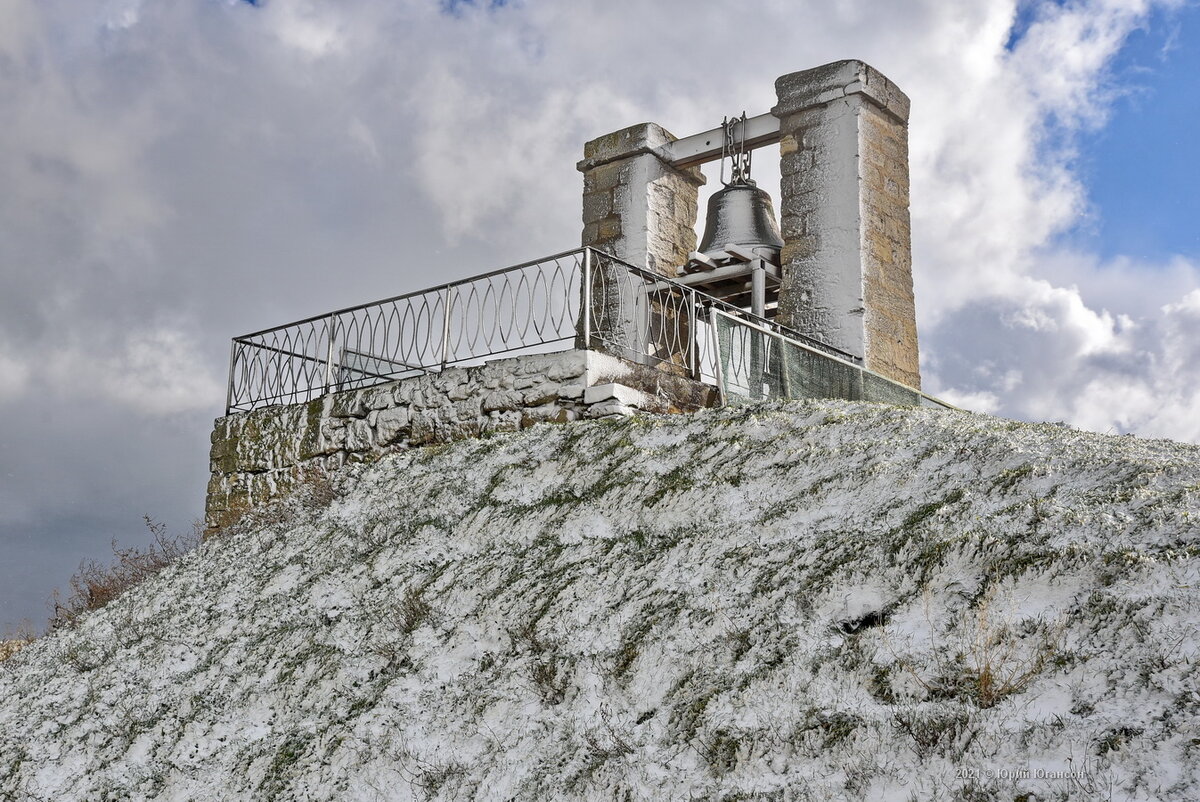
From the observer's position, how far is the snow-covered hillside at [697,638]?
9.24ft

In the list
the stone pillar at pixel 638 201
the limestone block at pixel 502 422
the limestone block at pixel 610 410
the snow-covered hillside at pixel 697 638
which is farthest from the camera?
the stone pillar at pixel 638 201

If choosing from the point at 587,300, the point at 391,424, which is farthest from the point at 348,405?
the point at 587,300

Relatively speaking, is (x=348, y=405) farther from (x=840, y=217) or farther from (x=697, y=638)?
(x=697, y=638)

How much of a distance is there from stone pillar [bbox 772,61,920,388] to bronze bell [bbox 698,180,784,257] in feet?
0.80

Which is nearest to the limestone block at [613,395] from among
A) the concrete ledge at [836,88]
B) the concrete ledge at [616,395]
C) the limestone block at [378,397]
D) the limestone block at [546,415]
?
the concrete ledge at [616,395]

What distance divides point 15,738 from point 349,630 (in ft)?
6.61

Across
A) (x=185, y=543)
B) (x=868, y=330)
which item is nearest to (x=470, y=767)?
(x=185, y=543)

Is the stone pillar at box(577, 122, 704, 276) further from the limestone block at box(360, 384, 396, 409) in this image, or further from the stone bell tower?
the limestone block at box(360, 384, 396, 409)

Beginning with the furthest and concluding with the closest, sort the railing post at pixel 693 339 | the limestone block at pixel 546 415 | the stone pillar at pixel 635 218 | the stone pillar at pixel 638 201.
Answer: the stone pillar at pixel 638 201
the stone pillar at pixel 635 218
the railing post at pixel 693 339
the limestone block at pixel 546 415

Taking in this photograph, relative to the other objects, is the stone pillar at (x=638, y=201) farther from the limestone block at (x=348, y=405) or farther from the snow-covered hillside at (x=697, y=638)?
the snow-covered hillside at (x=697, y=638)

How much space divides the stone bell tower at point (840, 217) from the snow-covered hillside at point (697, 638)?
370 cm

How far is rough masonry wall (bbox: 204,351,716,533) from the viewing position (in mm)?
7094

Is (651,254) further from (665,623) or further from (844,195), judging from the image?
(665,623)

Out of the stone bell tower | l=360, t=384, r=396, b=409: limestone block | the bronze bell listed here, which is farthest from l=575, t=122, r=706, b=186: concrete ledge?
l=360, t=384, r=396, b=409: limestone block
